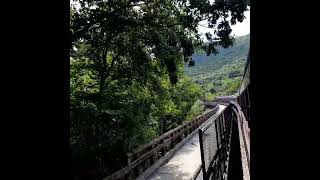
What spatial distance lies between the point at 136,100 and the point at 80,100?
7.83 feet

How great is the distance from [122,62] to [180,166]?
4603mm

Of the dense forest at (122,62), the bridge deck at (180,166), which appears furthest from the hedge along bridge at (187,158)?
the dense forest at (122,62)

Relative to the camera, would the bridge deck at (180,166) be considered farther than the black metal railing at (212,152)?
Yes

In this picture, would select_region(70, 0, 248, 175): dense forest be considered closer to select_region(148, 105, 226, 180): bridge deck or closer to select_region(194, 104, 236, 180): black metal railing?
select_region(148, 105, 226, 180): bridge deck

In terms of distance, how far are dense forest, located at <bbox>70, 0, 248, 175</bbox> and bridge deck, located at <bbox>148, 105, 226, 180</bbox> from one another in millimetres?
1342

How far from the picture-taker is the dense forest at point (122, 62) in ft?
28.7

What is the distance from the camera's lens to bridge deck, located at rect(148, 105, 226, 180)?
11.4 meters

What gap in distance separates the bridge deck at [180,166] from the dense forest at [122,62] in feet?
4.40

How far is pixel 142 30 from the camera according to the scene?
977 centimetres

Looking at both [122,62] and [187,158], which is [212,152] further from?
[187,158]

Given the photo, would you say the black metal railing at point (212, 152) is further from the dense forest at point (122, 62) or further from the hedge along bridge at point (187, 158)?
the dense forest at point (122, 62)
